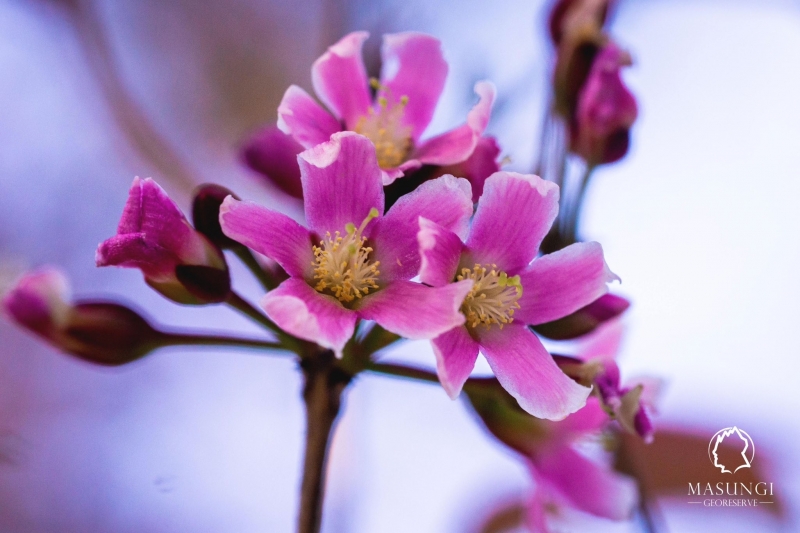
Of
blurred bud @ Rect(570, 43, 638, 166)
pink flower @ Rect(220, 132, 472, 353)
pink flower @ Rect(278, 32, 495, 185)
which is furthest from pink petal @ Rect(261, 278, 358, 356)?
blurred bud @ Rect(570, 43, 638, 166)

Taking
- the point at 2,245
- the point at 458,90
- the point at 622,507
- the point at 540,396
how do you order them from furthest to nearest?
1. the point at 2,245
2. the point at 458,90
3. the point at 622,507
4. the point at 540,396

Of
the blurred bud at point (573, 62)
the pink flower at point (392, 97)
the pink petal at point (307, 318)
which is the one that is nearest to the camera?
the pink petal at point (307, 318)

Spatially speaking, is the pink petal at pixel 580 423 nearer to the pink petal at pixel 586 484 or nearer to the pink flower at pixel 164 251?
the pink petal at pixel 586 484

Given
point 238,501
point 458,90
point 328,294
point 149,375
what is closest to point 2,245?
point 149,375

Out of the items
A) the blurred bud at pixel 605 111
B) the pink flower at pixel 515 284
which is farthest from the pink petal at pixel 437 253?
the blurred bud at pixel 605 111

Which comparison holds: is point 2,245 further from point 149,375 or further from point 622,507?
point 622,507

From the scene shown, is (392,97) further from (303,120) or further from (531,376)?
(531,376)

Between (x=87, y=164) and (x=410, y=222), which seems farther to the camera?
(x=87, y=164)
